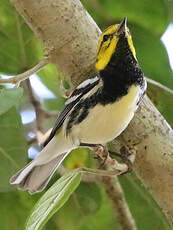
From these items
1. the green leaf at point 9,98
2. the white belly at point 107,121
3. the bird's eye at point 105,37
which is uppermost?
the green leaf at point 9,98

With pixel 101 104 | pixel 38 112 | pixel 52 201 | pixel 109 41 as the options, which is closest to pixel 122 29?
pixel 109 41

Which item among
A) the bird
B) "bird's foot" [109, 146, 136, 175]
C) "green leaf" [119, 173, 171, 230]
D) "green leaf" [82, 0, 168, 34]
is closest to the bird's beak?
the bird

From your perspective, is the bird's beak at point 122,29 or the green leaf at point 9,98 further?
the bird's beak at point 122,29

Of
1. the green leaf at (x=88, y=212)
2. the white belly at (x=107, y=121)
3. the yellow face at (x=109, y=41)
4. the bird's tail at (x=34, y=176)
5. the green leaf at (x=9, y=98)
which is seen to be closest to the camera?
the green leaf at (x=9, y=98)

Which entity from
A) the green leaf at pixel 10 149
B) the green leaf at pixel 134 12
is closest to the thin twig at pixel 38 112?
the green leaf at pixel 10 149

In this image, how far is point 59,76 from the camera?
176 cm

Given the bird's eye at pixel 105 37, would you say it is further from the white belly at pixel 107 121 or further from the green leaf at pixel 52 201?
the green leaf at pixel 52 201

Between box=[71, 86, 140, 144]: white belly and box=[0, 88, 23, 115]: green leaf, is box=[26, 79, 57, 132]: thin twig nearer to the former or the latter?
box=[71, 86, 140, 144]: white belly

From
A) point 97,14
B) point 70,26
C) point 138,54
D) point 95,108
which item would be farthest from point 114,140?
point 97,14

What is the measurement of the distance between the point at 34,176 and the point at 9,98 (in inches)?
21.4

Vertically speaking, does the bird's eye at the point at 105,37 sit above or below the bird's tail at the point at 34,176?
above

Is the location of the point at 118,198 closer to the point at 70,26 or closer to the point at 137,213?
the point at 137,213

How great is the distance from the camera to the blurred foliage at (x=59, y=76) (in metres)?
1.81

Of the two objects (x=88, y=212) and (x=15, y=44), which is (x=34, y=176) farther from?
(x=15, y=44)
